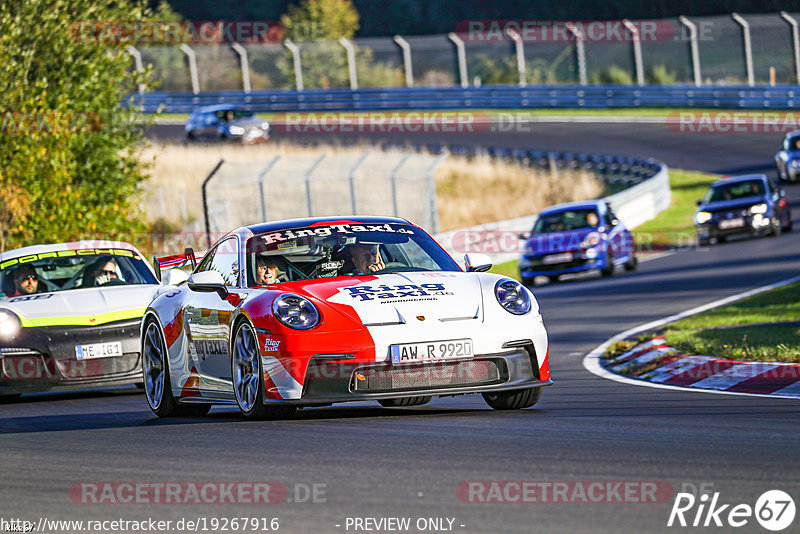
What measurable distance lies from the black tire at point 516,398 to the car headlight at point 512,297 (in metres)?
0.57

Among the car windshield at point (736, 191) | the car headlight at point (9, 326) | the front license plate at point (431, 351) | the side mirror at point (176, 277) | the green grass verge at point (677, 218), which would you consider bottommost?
the green grass verge at point (677, 218)

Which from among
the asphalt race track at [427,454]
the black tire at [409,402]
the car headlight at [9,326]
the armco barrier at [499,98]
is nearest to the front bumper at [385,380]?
the asphalt race track at [427,454]

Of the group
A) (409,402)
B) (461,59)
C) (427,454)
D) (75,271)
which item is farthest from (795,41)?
(427,454)

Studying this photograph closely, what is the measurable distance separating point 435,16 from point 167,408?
6880 centimetres

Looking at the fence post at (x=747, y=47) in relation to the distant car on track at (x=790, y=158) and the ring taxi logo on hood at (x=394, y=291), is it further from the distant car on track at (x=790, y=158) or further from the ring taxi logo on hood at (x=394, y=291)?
the ring taxi logo on hood at (x=394, y=291)

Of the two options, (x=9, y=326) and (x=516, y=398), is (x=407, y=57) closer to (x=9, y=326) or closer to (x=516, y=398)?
(x=9, y=326)

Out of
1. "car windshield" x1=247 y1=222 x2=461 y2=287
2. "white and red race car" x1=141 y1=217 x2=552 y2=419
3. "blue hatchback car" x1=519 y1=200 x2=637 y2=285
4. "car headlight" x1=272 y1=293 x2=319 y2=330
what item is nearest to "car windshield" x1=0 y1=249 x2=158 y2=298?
"white and red race car" x1=141 y1=217 x2=552 y2=419

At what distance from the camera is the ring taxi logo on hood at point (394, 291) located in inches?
328

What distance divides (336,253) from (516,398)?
157 centimetres

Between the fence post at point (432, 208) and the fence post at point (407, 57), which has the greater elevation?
the fence post at point (407, 57)

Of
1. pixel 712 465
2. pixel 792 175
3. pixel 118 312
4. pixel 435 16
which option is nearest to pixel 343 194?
pixel 792 175

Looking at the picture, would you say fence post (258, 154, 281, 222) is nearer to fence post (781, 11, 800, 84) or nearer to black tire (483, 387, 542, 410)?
black tire (483, 387, 542, 410)

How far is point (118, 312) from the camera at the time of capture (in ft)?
40.5

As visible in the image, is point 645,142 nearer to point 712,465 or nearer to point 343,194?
point 343,194
